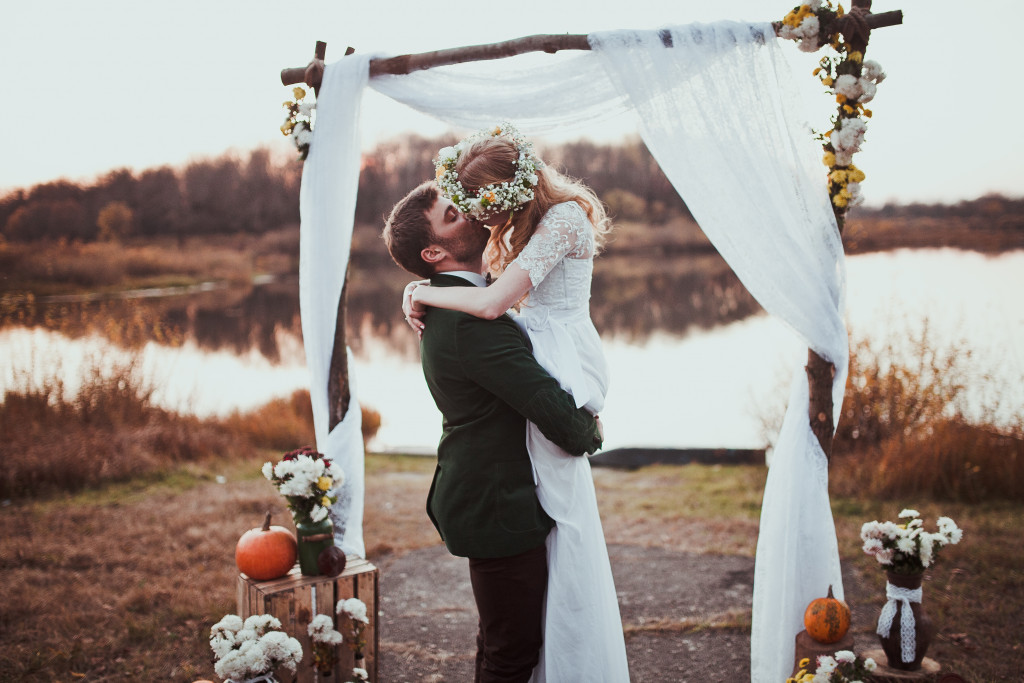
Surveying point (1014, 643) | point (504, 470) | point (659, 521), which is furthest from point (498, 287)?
point (659, 521)

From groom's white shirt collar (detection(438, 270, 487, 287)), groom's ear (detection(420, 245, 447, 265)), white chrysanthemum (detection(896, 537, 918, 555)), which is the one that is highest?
groom's ear (detection(420, 245, 447, 265))

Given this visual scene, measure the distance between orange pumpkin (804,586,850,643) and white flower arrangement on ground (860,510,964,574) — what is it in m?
0.24

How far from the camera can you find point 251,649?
2.36 meters

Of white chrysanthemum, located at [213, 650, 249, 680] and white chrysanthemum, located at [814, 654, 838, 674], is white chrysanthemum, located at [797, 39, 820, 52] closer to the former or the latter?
white chrysanthemum, located at [814, 654, 838, 674]

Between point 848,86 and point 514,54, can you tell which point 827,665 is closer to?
point 848,86

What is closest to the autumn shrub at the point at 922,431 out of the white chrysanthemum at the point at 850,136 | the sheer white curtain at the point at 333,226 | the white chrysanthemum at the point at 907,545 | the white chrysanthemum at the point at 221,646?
the white chrysanthemum at the point at 907,545

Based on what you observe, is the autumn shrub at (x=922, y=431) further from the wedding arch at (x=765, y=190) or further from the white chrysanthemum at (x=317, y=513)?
the white chrysanthemum at (x=317, y=513)

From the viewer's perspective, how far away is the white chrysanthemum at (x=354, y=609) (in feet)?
9.40

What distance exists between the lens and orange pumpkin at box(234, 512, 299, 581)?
2.86 meters

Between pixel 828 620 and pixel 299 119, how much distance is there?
10.1ft

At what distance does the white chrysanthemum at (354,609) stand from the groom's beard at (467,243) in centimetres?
151

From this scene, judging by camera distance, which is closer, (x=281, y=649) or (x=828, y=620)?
(x=281, y=649)

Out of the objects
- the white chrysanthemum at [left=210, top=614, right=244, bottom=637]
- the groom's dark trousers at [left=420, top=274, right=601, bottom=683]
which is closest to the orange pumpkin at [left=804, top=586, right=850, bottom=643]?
the groom's dark trousers at [left=420, top=274, right=601, bottom=683]

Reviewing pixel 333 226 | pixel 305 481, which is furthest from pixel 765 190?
pixel 305 481
